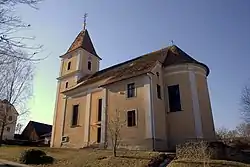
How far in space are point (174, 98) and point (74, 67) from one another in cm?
1746

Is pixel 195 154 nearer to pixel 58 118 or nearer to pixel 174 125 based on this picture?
pixel 174 125

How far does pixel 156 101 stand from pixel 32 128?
45.0 m

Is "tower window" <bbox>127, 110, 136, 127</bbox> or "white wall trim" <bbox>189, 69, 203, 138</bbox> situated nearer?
"white wall trim" <bbox>189, 69, 203, 138</bbox>

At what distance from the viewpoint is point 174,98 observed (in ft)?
78.0

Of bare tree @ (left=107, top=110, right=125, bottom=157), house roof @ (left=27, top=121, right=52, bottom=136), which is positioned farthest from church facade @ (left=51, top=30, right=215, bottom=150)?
house roof @ (left=27, top=121, right=52, bottom=136)

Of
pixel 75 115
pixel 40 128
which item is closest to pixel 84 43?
pixel 75 115

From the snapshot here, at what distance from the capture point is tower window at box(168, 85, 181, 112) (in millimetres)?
23328

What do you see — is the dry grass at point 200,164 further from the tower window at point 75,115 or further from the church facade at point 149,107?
the tower window at point 75,115

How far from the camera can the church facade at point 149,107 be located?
21578 mm

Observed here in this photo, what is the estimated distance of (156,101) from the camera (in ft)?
73.9

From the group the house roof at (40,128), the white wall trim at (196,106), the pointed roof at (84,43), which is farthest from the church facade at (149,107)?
the house roof at (40,128)

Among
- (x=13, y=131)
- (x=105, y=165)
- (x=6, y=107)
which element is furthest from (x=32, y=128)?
(x=105, y=165)

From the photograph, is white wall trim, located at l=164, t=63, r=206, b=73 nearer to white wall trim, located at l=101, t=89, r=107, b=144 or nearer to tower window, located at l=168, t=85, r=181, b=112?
tower window, located at l=168, t=85, r=181, b=112

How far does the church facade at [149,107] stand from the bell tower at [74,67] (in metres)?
4.13
